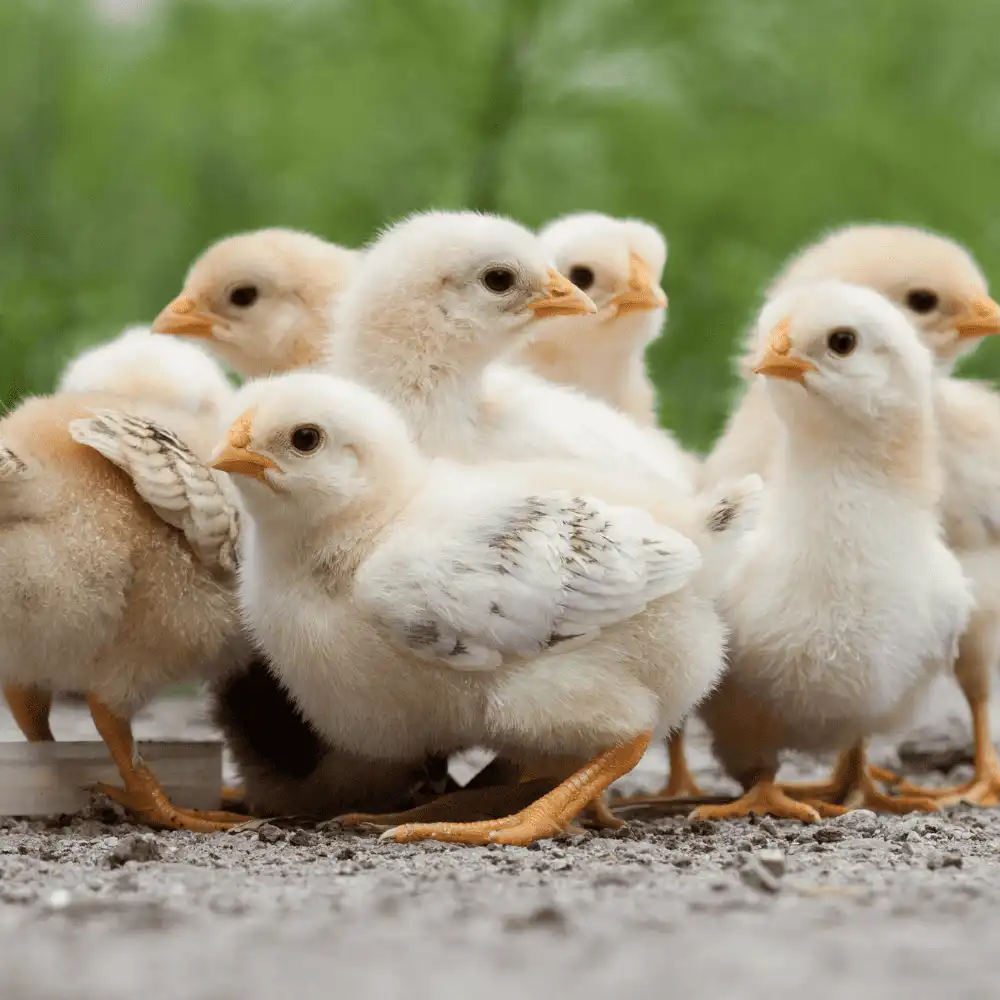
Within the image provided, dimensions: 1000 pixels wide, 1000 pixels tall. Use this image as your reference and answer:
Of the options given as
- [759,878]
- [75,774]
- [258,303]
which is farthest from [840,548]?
[75,774]

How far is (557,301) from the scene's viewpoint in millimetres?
2137

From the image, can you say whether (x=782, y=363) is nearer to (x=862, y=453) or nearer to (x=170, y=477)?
(x=862, y=453)

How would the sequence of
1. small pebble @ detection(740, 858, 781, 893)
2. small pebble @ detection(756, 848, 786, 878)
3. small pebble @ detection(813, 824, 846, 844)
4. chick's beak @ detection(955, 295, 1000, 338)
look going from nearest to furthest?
1. small pebble @ detection(740, 858, 781, 893)
2. small pebble @ detection(756, 848, 786, 878)
3. small pebble @ detection(813, 824, 846, 844)
4. chick's beak @ detection(955, 295, 1000, 338)

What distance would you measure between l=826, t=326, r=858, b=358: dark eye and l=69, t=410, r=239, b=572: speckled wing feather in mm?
899

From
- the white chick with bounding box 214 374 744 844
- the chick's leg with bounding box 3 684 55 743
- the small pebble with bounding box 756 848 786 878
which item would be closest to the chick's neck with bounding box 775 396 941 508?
the white chick with bounding box 214 374 744 844

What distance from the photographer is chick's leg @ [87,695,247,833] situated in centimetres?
213

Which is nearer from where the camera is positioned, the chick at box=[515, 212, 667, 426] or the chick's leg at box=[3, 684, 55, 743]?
the chick's leg at box=[3, 684, 55, 743]

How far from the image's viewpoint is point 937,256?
2.56 metres

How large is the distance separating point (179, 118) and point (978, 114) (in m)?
2.34

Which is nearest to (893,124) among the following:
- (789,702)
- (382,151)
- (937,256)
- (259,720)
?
(382,151)

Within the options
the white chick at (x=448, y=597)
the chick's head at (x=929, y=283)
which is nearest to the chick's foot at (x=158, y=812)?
the white chick at (x=448, y=597)

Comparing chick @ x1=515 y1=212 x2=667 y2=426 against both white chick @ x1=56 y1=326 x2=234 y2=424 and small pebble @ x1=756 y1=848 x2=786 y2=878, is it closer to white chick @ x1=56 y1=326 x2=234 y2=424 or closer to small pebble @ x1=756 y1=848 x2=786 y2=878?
white chick @ x1=56 y1=326 x2=234 y2=424

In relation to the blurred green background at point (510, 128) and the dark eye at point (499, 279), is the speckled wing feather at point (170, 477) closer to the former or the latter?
the dark eye at point (499, 279)

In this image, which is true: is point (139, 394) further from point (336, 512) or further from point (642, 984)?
point (642, 984)
